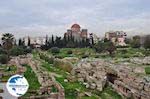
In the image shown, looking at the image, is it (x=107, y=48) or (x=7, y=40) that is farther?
(x=107, y=48)

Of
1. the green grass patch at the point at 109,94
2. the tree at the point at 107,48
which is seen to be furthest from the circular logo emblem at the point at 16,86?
the tree at the point at 107,48

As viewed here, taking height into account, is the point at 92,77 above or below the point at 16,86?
below

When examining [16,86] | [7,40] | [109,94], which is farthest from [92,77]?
[7,40]

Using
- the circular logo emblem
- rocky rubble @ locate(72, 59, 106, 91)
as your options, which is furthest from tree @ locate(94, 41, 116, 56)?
the circular logo emblem

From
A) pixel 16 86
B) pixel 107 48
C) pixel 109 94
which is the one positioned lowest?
pixel 109 94

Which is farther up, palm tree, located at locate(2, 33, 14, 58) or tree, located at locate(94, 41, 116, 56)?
palm tree, located at locate(2, 33, 14, 58)

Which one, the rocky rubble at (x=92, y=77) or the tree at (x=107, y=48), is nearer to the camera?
the rocky rubble at (x=92, y=77)

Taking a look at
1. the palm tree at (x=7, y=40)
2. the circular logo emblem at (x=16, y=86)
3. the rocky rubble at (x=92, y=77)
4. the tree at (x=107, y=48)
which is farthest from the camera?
the tree at (x=107, y=48)

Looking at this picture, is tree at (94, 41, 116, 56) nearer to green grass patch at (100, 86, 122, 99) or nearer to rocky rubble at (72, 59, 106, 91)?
rocky rubble at (72, 59, 106, 91)

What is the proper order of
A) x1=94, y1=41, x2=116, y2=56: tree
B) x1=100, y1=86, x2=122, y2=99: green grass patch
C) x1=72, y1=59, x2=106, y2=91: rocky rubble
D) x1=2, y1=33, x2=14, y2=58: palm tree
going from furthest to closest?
x1=94, y1=41, x2=116, y2=56: tree → x1=2, y1=33, x2=14, y2=58: palm tree → x1=72, y1=59, x2=106, y2=91: rocky rubble → x1=100, y1=86, x2=122, y2=99: green grass patch

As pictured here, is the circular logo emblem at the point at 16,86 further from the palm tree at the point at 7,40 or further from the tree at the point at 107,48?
the tree at the point at 107,48

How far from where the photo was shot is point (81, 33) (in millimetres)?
164750

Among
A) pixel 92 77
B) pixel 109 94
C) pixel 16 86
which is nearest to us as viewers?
pixel 16 86

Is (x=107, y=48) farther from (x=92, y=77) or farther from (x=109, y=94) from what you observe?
(x=109, y=94)
